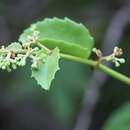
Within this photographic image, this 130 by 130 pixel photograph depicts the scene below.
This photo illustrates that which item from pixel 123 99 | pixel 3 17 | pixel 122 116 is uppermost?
pixel 3 17

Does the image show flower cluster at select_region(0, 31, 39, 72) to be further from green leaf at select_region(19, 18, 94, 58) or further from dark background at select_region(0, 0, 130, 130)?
dark background at select_region(0, 0, 130, 130)

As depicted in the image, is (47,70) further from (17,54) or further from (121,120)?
(121,120)

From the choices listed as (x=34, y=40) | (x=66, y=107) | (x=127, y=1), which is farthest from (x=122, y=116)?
(x=34, y=40)

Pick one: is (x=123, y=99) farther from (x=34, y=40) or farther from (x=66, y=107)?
(x=34, y=40)

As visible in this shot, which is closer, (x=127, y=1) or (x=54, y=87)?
(x=54, y=87)

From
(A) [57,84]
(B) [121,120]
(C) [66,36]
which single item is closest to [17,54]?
(C) [66,36]

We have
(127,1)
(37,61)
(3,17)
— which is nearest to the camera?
(37,61)

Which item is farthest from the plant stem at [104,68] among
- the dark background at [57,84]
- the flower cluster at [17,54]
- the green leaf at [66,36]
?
the dark background at [57,84]
